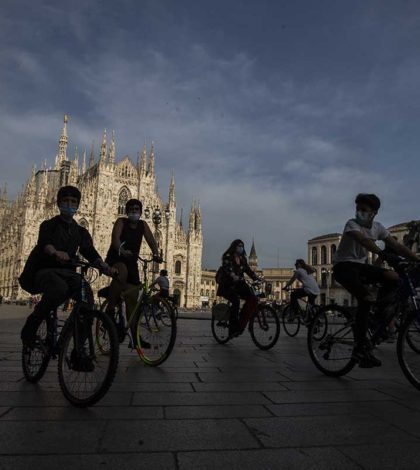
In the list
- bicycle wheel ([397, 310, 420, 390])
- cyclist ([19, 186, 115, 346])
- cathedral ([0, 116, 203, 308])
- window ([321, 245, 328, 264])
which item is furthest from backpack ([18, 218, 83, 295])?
window ([321, 245, 328, 264])

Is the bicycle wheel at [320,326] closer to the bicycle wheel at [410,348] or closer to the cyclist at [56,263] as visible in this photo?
the bicycle wheel at [410,348]

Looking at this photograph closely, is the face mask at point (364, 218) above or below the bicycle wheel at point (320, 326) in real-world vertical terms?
above

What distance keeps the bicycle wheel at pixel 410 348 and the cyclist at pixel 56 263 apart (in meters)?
2.71

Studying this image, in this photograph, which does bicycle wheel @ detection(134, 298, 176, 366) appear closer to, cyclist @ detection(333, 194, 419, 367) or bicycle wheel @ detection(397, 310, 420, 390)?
cyclist @ detection(333, 194, 419, 367)

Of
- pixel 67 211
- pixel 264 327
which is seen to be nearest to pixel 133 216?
pixel 67 211

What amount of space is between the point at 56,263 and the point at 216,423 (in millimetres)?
2012

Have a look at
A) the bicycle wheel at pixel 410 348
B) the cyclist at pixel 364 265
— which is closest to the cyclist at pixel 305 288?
the cyclist at pixel 364 265

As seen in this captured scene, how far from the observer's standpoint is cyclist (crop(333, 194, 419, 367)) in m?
4.08

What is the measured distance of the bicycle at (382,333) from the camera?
382cm

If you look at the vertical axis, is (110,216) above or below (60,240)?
above

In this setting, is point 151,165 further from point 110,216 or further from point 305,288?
point 305,288

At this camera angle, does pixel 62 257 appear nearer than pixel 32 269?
Yes

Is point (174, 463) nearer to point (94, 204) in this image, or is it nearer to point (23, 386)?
point (23, 386)

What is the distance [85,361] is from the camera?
3104mm
